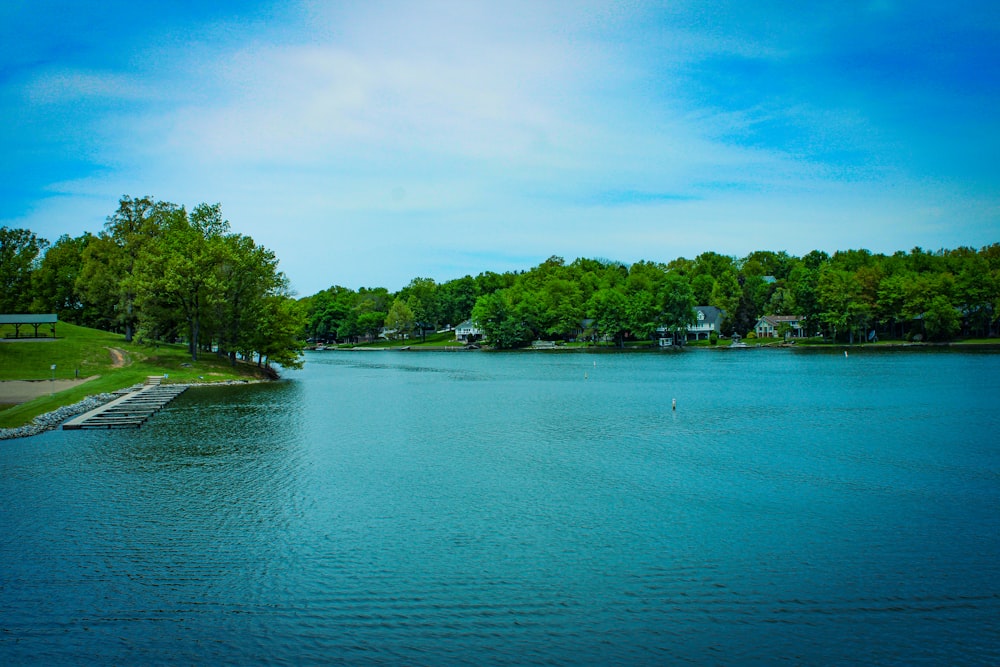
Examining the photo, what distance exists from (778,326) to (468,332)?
79.6 m

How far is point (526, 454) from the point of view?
103 ft

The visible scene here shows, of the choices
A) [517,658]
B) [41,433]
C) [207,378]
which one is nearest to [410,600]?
[517,658]

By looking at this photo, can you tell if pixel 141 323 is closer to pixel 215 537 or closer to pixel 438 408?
pixel 438 408

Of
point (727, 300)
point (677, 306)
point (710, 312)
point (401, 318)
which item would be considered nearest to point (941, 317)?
point (677, 306)

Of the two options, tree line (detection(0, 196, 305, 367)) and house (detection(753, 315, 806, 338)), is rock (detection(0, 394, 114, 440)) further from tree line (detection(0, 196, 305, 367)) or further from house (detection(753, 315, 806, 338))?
house (detection(753, 315, 806, 338))

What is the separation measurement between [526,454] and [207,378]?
1872 inches

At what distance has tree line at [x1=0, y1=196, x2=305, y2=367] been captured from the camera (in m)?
69.4

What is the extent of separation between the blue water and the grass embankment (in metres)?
26.9

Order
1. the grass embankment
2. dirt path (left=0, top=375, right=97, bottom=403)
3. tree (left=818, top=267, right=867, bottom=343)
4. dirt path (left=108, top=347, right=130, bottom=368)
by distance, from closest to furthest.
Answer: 1. dirt path (left=0, top=375, right=97, bottom=403)
2. the grass embankment
3. dirt path (left=108, top=347, right=130, bottom=368)
4. tree (left=818, top=267, right=867, bottom=343)

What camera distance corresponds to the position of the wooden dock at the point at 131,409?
39.0 metres

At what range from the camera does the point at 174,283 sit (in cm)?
6650

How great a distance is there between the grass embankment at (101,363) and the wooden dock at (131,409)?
2.79m

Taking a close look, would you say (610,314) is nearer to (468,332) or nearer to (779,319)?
(779,319)

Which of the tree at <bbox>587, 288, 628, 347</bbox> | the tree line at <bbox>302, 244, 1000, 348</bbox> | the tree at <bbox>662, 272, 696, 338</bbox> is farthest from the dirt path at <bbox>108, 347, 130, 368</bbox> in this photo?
the tree at <bbox>662, 272, 696, 338</bbox>
